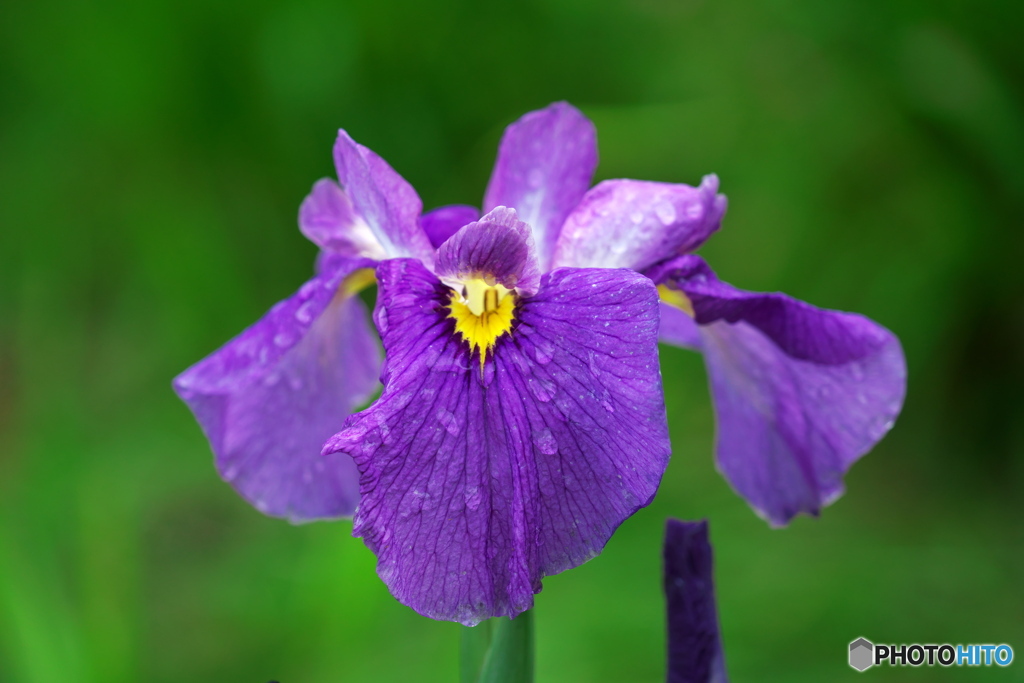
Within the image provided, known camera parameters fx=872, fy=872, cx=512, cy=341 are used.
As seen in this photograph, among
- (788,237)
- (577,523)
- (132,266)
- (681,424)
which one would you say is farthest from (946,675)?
(132,266)

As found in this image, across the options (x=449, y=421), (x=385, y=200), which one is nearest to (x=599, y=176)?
(x=385, y=200)

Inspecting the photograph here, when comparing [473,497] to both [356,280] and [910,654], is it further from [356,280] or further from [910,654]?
[910,654]

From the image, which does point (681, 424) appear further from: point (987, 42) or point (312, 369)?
point (312, 369)

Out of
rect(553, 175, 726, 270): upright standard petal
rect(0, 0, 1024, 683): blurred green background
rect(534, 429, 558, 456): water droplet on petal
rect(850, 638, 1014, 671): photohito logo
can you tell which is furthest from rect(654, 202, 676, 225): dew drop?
rect(0, 0, 1024, 683): blurred green background

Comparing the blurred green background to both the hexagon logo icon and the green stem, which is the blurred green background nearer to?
the hexagon logo icon

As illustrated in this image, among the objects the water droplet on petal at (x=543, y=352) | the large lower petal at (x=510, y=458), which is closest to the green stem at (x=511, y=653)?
the large lower petal at (x=510, y=458)

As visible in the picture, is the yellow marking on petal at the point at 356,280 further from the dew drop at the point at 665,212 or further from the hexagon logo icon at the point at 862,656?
the hexagon logo icon at the point at 862,656
